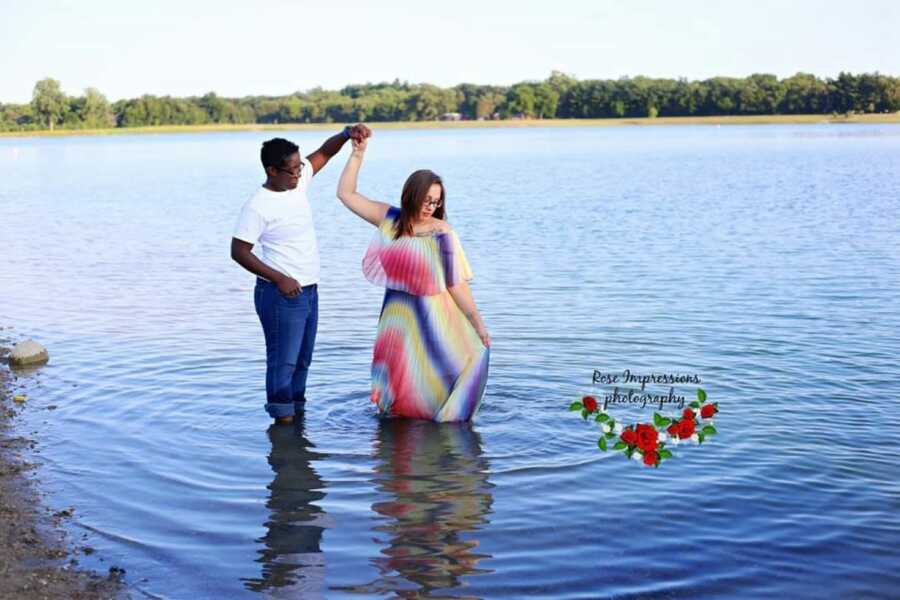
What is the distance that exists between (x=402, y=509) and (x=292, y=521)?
0.69 m

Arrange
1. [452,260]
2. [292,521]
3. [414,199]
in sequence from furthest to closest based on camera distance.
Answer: [452,260], [414,199], [292,521]

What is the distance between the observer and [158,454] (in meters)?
8.38

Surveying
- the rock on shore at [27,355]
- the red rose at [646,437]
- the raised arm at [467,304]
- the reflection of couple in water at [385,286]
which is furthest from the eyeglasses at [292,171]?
the rock on shore at [27,355]

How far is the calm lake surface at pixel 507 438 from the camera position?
620 cm

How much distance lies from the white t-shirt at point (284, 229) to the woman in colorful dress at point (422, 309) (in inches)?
24.3

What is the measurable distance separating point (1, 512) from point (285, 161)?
2808 millimetres

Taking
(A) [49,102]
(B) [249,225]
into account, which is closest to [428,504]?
(B) [249,225]

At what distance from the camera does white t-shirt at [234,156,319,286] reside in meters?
7.66

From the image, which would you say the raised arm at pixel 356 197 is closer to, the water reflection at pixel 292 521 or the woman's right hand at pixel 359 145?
the woman's right hand at pixel 359 145

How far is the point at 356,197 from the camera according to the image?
8.48m

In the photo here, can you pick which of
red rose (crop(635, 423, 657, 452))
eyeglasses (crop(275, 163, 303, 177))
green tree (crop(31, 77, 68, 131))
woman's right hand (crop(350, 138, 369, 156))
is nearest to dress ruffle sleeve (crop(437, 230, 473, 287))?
woman's right hand (crop(350, 138, 369, 156))

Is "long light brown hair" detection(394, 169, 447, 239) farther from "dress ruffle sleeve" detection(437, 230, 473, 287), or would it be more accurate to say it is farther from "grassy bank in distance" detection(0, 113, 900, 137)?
"grassy bank in distance" detection(0, 113, 900, 137)

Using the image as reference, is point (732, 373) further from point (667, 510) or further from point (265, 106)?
point (265, 106)

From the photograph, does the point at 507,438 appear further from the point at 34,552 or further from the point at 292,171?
the point at 34,552
